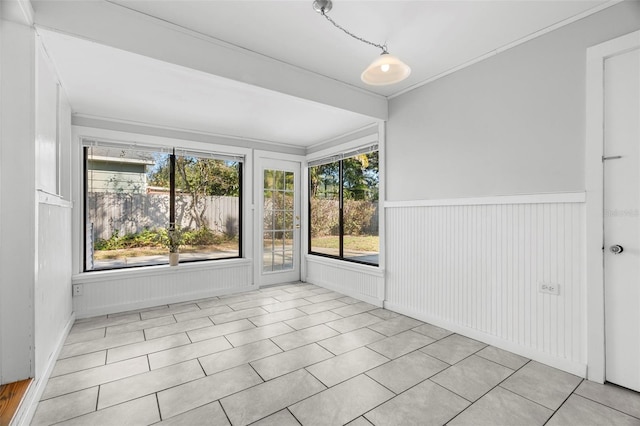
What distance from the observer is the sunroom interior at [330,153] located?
6.71ft

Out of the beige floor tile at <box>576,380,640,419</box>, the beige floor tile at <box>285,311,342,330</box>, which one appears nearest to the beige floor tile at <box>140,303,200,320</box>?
the beige floor tile at <box>285,311,342,330</box>

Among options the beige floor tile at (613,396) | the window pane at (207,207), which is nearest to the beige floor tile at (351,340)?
the beige floor tile at (613,396)

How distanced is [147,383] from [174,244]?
7.77ft

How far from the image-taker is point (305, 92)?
9.96ft

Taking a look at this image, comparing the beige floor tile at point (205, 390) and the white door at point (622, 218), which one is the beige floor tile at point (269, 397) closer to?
the beige floor tile at point (205, 390)

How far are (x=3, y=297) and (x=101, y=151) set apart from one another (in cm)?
267

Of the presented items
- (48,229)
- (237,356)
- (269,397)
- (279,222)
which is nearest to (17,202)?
(48,229)

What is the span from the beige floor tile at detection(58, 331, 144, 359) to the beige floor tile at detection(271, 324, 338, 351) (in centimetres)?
136

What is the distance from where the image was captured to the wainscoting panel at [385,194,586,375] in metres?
2.32

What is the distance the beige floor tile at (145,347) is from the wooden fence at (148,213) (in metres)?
1.91

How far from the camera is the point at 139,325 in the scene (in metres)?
3.32

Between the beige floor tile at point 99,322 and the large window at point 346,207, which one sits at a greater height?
the large window at point 346,207

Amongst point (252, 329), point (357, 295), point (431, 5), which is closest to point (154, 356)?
point (252, 329)

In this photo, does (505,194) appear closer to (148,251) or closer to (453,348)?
(453,348)
